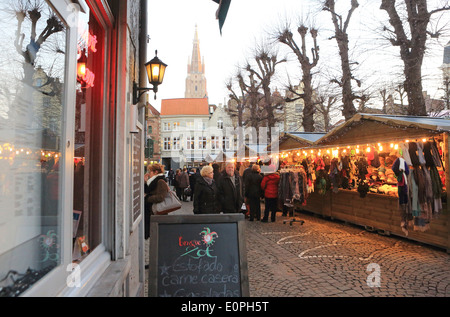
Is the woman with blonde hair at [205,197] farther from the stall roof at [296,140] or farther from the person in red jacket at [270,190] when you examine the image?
the stall roof at [296,140]

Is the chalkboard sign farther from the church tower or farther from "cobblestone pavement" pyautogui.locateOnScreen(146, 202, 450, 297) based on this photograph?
the church tower

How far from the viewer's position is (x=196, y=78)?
3959 inches

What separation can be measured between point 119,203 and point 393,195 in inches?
252

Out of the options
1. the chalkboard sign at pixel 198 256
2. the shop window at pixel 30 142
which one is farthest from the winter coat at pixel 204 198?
the shop window at pixel 30 142

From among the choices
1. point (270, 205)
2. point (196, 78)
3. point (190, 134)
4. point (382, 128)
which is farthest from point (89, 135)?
point (196, 78)

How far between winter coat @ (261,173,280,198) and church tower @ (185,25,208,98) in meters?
91.4

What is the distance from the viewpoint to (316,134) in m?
11.3

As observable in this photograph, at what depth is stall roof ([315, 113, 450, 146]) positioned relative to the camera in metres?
5.52

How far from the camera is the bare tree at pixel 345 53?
34.9 feet

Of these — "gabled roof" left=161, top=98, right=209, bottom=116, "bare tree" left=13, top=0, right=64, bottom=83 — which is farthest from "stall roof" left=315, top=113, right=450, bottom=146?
"gabled roof" left=161, top=98, right=209, bottom=116

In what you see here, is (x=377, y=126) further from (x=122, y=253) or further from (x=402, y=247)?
(x=122, y=253)

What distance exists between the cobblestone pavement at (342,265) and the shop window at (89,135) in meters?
2.33

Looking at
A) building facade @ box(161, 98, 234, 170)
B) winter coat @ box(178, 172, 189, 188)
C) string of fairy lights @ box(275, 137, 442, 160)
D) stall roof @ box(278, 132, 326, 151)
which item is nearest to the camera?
string of fairy lights @ box(275, 137, 442, 160)
